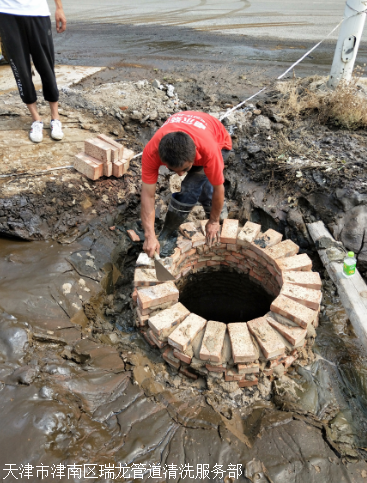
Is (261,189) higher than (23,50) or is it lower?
lower

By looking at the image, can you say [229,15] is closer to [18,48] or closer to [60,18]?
[60,18]

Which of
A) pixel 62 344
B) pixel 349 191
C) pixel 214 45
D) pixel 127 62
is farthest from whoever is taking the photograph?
pixel 214 45

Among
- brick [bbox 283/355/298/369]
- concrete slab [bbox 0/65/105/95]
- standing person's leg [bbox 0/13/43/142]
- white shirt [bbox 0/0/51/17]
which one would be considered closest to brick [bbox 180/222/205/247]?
brick [bbox 283/355/298/369]

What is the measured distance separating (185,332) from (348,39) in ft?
13.7

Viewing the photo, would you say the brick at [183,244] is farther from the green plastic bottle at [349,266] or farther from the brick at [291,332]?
the green plastic bottle at [349,266]

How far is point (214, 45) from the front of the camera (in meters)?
7.57

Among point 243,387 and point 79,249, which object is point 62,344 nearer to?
point 79,249

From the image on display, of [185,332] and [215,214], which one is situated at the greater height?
[215,214]

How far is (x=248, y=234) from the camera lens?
3430mm

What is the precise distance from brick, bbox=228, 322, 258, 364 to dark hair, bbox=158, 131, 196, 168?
1.35 m

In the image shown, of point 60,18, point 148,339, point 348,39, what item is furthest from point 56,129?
point 348,39

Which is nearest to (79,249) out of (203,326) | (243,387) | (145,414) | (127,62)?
(203,326)

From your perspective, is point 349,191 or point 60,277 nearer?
point 60,277

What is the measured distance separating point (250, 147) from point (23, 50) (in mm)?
2677
